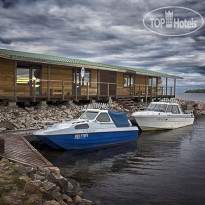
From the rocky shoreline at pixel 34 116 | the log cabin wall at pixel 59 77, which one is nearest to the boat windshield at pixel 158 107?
the rocky shoreline at pixel 34 116

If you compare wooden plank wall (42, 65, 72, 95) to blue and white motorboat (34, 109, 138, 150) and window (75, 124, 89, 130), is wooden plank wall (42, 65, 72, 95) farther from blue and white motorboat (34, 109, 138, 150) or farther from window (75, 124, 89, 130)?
window (75, 124, 89, 130)

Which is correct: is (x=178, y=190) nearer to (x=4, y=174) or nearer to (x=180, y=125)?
(x=4, y=174)

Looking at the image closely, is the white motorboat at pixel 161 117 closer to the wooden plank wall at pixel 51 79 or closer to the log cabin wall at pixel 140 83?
the wooden plank wall at pixel 51 79

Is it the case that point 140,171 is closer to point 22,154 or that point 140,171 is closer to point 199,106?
point 22,154

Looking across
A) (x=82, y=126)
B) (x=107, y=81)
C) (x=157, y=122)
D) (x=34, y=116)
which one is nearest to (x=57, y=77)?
(x=34, y=116)

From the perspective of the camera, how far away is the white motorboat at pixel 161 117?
2090cm

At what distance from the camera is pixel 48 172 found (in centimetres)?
821

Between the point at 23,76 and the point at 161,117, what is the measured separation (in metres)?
11.7

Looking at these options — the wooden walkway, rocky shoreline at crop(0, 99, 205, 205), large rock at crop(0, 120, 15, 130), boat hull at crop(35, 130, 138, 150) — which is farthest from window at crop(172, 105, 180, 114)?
rocky shoreline at crop(0, 99, 205, 205)

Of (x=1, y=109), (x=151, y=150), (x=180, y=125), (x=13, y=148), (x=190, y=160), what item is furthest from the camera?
(x=180, y=125)

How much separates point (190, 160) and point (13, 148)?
8.53 m

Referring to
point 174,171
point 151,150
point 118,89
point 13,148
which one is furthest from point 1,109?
point 118,89

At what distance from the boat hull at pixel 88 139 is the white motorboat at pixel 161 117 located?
496 centimetres

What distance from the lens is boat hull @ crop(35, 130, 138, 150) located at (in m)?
13.4
